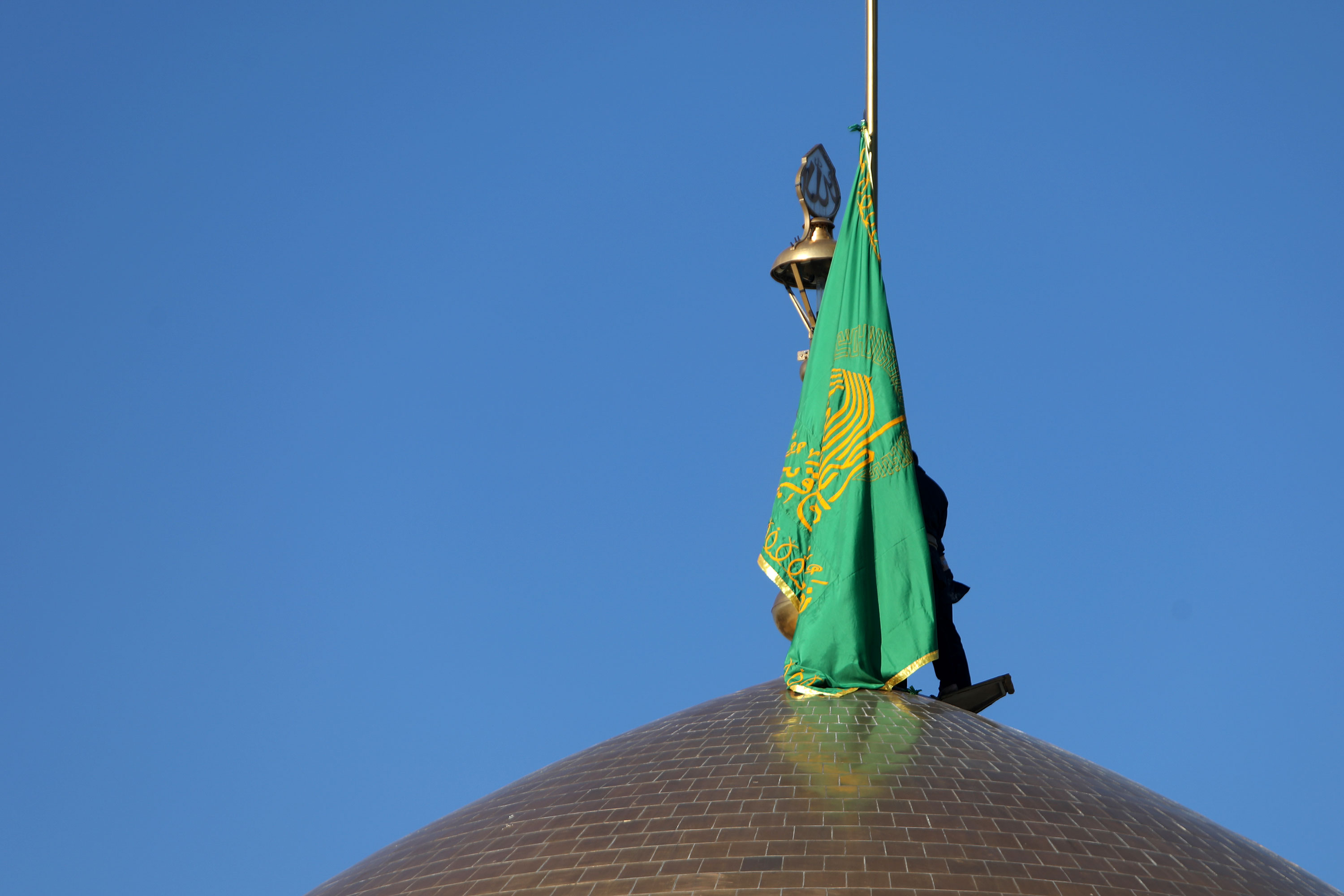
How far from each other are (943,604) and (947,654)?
450mm

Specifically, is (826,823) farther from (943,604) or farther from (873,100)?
(873,100)

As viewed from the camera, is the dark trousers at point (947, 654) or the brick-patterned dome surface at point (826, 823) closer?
the brick-patterned dome surface at point (826, 823)

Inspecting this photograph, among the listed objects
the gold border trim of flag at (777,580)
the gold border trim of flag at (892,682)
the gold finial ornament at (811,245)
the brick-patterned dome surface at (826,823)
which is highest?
the gold finial ornament at (811,245)

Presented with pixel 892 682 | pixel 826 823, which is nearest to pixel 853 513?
pixel 892 682

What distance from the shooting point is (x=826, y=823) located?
10.8 metres

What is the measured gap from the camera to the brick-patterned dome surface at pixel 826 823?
10367mm

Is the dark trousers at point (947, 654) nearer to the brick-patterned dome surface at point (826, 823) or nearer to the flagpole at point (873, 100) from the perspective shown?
the brick-patterned dome surface at point (826, 823)

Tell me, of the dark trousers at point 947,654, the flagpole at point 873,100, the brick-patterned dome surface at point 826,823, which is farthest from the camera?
the flagpole at point 873,100

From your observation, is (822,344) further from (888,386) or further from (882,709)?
(882,709)

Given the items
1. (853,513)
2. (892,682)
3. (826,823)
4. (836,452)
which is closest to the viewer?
(826,823)

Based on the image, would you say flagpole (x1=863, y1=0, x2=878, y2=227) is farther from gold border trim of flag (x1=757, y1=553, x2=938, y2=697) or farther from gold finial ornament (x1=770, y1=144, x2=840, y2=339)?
gold border trim of flag (x1=757, y1=553, x2=938, y2=697)

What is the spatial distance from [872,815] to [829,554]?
3661mm

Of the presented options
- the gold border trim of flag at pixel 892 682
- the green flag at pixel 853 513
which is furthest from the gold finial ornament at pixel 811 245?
the gold border trim of flag at pixel 892 682

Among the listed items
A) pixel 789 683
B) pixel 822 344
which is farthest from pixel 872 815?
pixel 822 344
